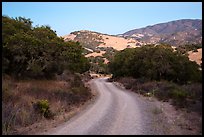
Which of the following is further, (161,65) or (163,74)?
(163,74)

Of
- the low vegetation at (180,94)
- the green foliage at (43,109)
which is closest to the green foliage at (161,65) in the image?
the low vegetation at (180,94)

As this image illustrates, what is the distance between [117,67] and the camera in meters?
62.6

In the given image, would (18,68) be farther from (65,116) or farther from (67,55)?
(65,116)

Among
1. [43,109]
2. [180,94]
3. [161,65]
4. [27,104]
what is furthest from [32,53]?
[161,65]

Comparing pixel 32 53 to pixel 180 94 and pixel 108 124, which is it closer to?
pixel 180 94

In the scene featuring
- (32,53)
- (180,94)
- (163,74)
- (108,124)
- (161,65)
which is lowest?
(108,124)

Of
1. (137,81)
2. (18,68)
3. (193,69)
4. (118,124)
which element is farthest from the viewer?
(137,81)

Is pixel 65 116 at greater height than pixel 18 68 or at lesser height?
lesser

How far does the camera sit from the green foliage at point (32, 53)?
95.0ft

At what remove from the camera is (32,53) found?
29.9 meters

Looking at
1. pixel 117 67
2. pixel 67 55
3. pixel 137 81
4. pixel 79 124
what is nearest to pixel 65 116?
pixel 79 124

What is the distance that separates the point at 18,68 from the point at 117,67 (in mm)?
34135

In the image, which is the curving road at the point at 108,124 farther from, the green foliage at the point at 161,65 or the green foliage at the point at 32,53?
the green foliage at the point at 161,65

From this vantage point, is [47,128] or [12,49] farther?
[12,49]
